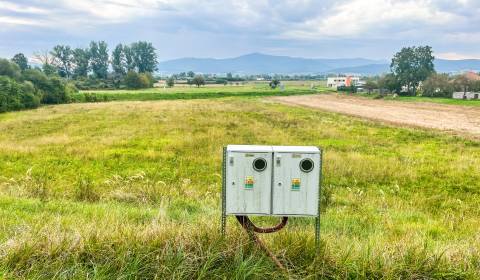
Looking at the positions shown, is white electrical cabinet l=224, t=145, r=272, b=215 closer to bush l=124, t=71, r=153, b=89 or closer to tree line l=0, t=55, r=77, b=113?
tree line l=0, t=55, r=77, b=113

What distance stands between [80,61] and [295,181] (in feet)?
503

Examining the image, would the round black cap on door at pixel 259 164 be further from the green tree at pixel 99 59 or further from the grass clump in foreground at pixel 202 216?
the green tree at pixel 99 59

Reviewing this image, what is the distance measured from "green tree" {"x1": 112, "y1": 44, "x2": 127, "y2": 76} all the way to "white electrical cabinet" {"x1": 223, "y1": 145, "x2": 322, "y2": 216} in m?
156

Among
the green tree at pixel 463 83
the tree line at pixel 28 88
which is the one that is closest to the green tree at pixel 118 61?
the tree line at pixel 28 88

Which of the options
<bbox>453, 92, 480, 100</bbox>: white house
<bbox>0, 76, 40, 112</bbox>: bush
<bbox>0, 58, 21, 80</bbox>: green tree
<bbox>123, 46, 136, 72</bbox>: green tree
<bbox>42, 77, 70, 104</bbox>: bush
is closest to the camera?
<bbox>0, 76, 40, 112</bbox>: bush

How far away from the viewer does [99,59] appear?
146625 mm

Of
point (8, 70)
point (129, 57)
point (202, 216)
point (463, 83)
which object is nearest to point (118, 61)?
point (129, 57)

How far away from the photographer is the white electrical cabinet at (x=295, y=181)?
4.62 meters

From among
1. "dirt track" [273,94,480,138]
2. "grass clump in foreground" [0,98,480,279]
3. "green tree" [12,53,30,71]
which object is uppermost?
"green tree" [12,53,30,71]

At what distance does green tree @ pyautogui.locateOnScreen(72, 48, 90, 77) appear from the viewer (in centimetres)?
14325

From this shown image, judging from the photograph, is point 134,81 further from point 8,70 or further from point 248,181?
point 248,181

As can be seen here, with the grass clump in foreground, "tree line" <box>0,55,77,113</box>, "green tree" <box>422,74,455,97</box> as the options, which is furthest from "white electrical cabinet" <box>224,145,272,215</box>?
"green tree" <box>422,74,455,97</box>

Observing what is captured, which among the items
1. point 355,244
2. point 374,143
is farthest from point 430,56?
point 355,244

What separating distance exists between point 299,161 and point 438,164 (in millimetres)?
15537
